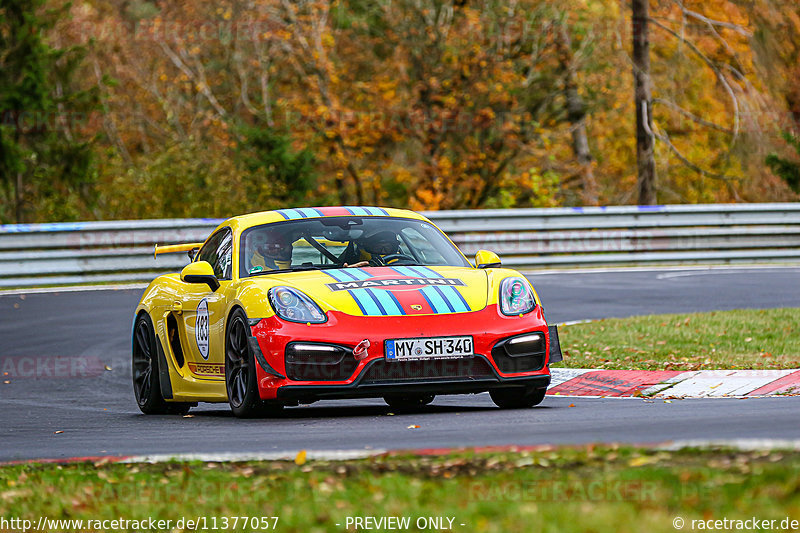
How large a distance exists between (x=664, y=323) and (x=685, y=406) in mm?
5388

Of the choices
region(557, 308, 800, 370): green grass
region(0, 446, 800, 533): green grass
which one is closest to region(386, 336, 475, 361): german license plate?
region(0, 446, 800, 533): green grass

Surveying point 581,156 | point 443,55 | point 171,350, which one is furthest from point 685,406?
point 581,156

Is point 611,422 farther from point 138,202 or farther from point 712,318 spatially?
point 138,202

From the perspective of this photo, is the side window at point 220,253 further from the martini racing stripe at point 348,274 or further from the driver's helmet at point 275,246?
the martini racing stripe at point 348,274

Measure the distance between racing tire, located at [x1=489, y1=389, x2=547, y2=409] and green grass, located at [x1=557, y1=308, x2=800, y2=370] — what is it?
7.32ft

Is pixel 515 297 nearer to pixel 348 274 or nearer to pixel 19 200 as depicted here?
pixel 348 274

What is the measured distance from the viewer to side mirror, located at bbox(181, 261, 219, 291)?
912 cm

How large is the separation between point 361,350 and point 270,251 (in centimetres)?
153

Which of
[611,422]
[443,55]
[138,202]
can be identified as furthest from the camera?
[443,55]

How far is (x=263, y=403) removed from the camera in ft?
27.1

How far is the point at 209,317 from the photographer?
914 centimetres

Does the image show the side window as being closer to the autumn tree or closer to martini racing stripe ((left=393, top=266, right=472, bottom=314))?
martini racing stripe ((left=393, top=266, right=472, bottom=314))

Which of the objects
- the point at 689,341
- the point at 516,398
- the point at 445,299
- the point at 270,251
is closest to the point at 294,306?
the point at 445,299

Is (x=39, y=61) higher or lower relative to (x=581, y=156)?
higher
